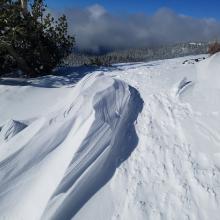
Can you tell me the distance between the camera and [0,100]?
7.44 metres

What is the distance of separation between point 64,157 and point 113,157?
25.8 inches

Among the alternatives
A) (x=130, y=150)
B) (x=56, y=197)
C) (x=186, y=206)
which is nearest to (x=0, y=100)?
(x=130, y=150)

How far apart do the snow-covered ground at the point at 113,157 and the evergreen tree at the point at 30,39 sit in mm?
5050

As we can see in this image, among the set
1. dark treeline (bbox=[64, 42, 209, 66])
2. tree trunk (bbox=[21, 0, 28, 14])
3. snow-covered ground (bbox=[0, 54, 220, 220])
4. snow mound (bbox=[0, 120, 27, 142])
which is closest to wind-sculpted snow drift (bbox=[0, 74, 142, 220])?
snow-covered ground (bbox=[0, 54, 220, 220])

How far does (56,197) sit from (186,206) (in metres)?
1.37

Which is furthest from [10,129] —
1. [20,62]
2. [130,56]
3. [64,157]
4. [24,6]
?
[130,56]

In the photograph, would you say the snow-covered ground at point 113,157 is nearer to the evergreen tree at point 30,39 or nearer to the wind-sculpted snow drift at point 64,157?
the wind-sculpted snow drift at point 64,157

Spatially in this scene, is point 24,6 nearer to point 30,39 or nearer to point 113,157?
point 30,39

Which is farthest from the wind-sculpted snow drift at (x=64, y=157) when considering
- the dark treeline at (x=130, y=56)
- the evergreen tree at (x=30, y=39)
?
the dark treeline at (x=130, y=56)

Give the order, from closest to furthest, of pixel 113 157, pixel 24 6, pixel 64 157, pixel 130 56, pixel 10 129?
pixel 64 157 < pixel 113 157 < pixel 10 129 < pixel 24 6 < pixel 130 56

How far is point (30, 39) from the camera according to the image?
12.6 metres

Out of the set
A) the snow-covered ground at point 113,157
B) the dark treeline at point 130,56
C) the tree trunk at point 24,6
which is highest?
the tree trunk at point 24,6

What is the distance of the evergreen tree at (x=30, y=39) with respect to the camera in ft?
37.0

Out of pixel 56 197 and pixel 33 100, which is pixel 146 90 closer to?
pixel 33 100
